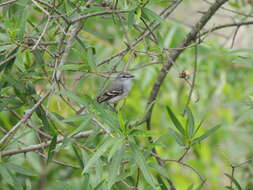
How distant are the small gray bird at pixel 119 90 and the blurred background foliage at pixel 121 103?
0.50 ft

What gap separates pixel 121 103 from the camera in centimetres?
491

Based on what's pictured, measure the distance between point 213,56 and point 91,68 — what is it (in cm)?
283

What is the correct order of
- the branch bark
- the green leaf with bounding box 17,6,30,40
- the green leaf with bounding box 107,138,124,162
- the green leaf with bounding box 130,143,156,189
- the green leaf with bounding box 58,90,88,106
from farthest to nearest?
the branch bark
the green leaf with bounding box 17,6,30,40
the green leaf with bounding box 58,90,88,106
the green leaf with bounding box 130,143,156,189
the green leaf with bounding box 107,138,124,162

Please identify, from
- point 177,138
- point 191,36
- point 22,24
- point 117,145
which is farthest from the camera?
point 191,36

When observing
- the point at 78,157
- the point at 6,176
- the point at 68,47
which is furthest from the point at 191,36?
the point at 6,176

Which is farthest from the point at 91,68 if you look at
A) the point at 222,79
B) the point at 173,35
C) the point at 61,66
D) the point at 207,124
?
the point at 207,124

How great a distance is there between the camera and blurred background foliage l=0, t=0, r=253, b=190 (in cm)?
274

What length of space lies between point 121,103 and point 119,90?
1.03ft

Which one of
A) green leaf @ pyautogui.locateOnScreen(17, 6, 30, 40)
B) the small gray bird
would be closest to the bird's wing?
the small gray bird

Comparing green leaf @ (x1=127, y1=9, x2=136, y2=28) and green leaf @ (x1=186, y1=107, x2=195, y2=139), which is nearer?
green leaf @ (x1=127, y1=9, x2=136, y2=28)

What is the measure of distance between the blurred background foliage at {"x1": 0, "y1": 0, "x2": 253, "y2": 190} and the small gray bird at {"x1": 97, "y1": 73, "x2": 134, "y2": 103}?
0.15 m

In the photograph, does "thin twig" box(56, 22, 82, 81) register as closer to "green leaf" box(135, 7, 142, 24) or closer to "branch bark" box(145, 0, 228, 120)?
"green leaf" box(135, 7, 142, 24)

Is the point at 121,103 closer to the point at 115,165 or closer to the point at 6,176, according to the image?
the point at 6,176

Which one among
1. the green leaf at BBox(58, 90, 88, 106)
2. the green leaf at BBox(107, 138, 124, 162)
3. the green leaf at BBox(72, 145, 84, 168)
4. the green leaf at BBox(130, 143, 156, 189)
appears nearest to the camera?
the green leaf at BBox(107, 138, 124, 162)
